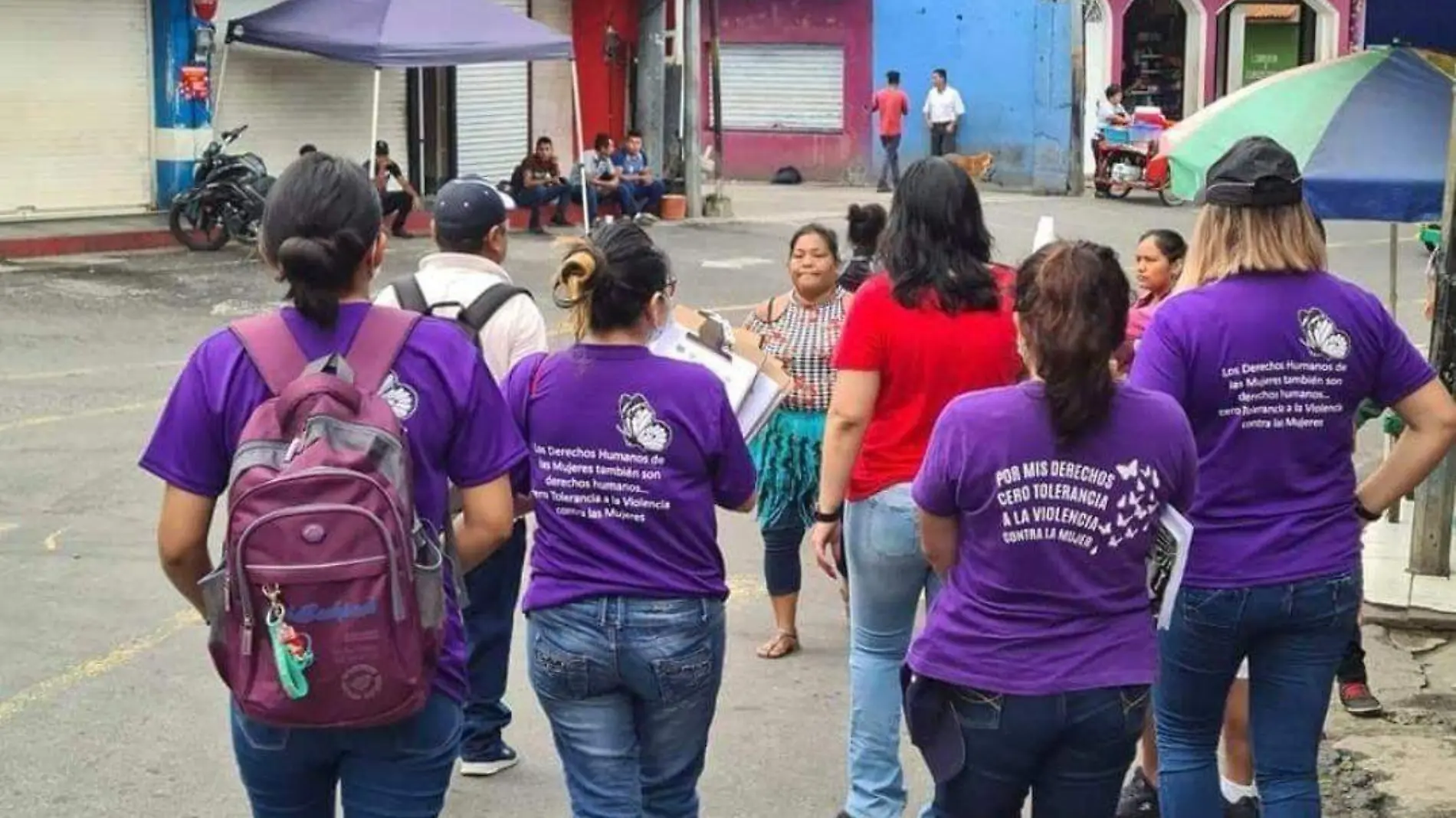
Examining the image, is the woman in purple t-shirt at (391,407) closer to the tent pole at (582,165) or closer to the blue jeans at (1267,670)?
the blue jeans at (1267,670)

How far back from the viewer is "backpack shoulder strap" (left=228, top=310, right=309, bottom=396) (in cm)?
336

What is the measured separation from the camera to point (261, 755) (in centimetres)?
341

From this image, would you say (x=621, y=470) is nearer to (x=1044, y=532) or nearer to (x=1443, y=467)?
(x=1044, y=532)

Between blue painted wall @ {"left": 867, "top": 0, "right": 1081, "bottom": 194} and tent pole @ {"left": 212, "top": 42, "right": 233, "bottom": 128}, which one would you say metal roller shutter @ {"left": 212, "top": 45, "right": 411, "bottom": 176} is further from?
blue painted wall @ {"left": 867, "top": 0, "right": 1081, "bottom": 194}

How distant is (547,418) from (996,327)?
1.32 m

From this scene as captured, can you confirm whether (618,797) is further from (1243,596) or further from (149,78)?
(149,78)

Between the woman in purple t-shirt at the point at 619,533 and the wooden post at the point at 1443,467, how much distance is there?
3725mm

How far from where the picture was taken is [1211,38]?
33438 mm

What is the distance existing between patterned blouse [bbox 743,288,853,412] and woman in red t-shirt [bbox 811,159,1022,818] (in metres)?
1.75

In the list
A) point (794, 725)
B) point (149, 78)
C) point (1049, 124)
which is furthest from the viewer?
point (1049, 124)

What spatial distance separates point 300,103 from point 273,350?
1910 cm


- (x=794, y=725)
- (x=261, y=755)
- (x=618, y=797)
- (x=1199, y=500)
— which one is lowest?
(x=794, y=725)

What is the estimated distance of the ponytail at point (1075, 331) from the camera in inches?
141

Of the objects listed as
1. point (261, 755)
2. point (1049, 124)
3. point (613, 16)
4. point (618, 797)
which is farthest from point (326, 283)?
point (1049, 124)
